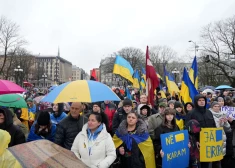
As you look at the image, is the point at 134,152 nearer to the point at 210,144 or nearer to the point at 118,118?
the point at 118,118

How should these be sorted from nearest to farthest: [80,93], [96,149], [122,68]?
[96,149]
[80,93]
[122,68]

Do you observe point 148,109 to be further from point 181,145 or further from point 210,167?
point 210,167

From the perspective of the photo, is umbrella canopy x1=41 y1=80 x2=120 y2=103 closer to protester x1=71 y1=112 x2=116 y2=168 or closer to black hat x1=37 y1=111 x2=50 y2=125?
protester x1=71 y1=112 x2=116 y2=168

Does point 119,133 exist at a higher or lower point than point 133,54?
lower

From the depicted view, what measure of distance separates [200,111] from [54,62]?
142m

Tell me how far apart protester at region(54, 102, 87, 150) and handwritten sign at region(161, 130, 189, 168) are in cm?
147

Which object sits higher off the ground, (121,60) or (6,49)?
(6,49)

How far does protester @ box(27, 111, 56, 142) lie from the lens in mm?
4160

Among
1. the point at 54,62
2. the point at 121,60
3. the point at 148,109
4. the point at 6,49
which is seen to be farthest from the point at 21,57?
the point at 54,62

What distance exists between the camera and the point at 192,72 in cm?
813

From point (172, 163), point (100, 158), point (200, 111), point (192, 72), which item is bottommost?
point (172, 163)

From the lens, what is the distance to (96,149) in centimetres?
337

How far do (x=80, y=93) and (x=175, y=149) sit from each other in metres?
2.11

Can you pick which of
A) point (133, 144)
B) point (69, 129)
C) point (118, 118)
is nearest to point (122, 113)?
point (118, 118)
